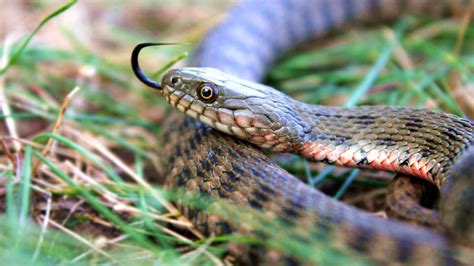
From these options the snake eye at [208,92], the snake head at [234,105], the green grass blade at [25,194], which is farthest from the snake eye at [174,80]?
the green grass blade at [25,194]

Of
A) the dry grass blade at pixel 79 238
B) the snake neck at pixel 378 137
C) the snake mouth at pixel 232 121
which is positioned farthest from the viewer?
the snake mouth at pixel 232 121

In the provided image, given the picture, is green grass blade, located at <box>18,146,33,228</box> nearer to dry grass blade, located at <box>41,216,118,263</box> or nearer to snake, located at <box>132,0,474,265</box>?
dry grass blade, located at <box>41,216,118,263</box>

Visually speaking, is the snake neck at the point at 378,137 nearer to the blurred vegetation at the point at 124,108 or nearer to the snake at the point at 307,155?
the snake at the point at 307,155

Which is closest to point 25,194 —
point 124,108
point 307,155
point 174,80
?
point 174,80

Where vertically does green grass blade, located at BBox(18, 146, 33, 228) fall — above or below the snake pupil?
below

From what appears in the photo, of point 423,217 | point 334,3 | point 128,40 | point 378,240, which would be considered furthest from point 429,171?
point 128,40

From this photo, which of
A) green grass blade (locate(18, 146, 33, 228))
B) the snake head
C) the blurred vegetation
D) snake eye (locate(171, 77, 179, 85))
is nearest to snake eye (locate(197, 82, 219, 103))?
the snake head

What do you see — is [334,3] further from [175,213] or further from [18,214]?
[18,214]
